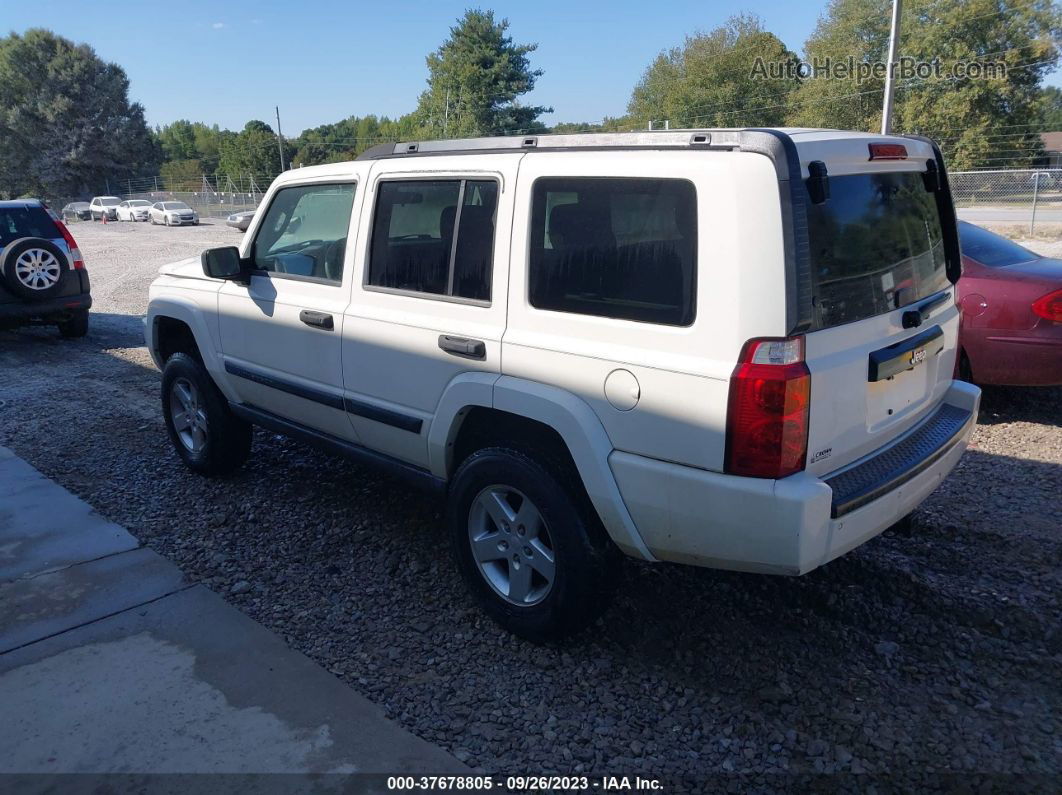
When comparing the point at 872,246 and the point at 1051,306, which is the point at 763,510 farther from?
the point at 1051,306

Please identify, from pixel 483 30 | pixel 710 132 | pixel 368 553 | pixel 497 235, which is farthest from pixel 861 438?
pixel 483 30

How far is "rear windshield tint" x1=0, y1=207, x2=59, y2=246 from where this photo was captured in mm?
9461

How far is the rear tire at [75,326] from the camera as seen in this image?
33.2 feet

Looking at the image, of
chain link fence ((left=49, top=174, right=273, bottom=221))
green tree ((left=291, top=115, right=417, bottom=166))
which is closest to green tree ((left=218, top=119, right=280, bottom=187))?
green tree ((left=291, top=115, right=417, bottom=166))

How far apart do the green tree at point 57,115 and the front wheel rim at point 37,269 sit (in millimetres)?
65061

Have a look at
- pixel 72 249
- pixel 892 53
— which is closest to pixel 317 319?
pixel 72 249

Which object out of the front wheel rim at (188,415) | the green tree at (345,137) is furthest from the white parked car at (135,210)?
the front wheel rim at (188,415)

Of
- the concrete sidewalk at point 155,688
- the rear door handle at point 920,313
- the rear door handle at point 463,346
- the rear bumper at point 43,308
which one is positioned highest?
the rear door handle at point 920,313

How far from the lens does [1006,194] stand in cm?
2580

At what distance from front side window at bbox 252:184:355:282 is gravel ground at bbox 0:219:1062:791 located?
140 centimetres

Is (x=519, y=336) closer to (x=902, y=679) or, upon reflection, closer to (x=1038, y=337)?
(x=902, y=679)

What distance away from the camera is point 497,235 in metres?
3.36

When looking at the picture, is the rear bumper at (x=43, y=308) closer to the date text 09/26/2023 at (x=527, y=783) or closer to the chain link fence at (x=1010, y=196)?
the date text 09/26/2023 at (x=527, y=783)

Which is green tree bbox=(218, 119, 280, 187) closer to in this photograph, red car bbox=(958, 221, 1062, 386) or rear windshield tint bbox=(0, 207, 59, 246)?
rear windshield tint bbox=(0, 207, 59, 246)
